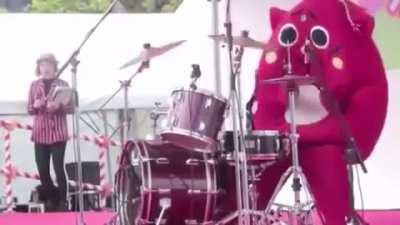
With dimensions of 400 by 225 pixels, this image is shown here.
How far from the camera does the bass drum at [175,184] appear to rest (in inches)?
178

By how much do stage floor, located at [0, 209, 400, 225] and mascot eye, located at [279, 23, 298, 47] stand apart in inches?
54.6

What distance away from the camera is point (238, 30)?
6.28 meters

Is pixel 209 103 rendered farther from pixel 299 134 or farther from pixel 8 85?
pixel 8 85

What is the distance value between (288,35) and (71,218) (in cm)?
242

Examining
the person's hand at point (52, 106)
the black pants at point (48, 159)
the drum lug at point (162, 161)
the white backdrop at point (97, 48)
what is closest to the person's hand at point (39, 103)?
the person's hand at point (52, 106)

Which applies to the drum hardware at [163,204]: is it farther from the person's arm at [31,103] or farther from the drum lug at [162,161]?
the person's arm at [31,103]

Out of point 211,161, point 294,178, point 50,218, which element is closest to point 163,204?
point 211,161

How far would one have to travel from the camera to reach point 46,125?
23.3 feet

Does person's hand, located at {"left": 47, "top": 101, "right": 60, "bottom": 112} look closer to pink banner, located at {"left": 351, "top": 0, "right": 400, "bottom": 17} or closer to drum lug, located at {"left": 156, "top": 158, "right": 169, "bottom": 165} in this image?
drum lug, located at {"left": 156, "top": 158, "right": 169, "bottom": 165}

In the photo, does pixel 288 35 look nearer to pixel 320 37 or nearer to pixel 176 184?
pixel 320 37

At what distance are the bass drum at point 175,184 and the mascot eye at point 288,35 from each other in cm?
90

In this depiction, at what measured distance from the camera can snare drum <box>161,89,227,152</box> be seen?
4.40 m

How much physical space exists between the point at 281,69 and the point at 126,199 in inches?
45.5

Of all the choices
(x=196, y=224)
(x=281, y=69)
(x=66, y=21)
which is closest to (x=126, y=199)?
(x=196, y=224)
